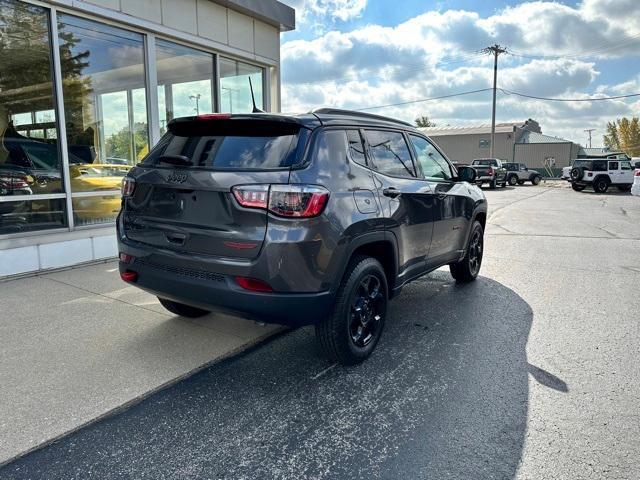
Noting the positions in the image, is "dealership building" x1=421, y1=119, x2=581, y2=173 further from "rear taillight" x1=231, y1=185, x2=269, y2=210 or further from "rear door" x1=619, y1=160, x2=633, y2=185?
"rear taillight" x1=231, y1=185, x2=269, y2=210

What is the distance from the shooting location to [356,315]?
12.1 feet

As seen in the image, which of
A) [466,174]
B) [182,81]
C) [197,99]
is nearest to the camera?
[466,174]

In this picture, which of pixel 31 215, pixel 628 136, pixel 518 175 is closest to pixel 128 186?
pixel 31 215

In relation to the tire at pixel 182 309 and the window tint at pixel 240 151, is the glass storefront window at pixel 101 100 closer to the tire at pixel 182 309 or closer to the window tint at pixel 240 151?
the tire at pixel 182 309

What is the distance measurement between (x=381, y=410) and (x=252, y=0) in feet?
25.6

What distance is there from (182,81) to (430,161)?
17.5 ft

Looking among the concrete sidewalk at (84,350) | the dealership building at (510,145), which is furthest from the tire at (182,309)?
the dealership building at (510,145)

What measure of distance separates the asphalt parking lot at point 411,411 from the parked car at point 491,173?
23.5 m

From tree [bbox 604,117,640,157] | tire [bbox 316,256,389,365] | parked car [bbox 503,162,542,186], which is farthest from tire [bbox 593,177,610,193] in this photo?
tree [bbox 604,117,640,157]

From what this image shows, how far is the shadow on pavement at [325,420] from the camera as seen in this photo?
8.23 ft

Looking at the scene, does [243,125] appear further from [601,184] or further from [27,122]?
[601,184]

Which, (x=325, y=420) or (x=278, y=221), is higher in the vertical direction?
(x=278, y=221)

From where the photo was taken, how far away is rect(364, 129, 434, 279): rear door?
12.7ft

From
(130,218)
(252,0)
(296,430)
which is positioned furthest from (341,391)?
(252,0)
